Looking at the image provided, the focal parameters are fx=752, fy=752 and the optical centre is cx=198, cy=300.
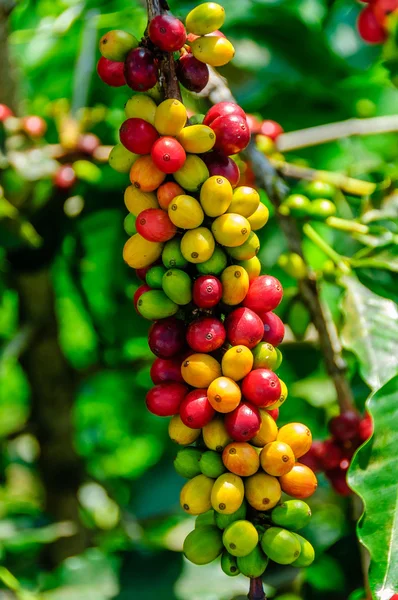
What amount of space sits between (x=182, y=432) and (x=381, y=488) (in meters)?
0.25

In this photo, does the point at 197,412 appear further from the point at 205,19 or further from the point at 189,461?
the point at 205,19

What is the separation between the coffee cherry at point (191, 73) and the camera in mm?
798

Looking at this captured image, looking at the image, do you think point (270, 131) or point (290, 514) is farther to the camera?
point (270, 131)

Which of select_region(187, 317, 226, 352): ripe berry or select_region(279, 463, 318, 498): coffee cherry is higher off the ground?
select_region(187, 317, 226, 352): ripe berry

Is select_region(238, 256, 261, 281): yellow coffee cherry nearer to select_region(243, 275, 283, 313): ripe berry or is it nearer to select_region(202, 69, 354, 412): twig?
select_region(243, 275, 283, 313): ripe berry

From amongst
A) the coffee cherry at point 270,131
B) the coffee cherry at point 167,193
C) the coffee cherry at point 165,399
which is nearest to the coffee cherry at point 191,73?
the coffee cherry at point 167,193

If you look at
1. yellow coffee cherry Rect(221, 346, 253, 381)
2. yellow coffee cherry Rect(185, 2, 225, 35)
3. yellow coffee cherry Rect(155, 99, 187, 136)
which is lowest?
yellow coffee cherry Rect(221, 346, 253, 381)

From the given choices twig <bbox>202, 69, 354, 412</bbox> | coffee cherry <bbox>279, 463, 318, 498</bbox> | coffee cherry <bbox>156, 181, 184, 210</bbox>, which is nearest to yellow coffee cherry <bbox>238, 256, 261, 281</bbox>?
coffee cherry <bbox>156, 181, 184, 210</bbox>

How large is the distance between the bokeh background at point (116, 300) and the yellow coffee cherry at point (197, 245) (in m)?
0.41

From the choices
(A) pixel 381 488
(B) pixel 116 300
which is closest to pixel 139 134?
(A) pixel 381 488

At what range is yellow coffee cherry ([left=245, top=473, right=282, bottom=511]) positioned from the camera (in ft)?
2.47

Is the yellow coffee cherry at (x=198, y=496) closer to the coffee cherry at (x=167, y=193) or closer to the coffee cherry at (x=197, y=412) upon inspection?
the coffee cherry at (x=197, y=412)

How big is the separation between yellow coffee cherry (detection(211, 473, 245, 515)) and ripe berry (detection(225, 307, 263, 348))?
0.45 feet

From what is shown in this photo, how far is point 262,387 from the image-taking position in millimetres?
758
